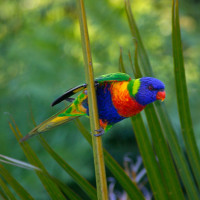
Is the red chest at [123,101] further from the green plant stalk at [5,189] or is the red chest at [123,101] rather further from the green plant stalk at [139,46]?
the green plant stalk at [5,189]

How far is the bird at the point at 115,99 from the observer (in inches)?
23.7

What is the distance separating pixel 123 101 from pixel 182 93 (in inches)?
6.4

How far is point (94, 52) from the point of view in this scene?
2082mm

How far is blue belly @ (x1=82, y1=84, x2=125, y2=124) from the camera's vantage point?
67 cm

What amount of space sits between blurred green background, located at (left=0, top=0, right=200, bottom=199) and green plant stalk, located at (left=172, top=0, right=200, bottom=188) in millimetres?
1278

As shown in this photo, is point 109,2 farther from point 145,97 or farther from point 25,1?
point 145,97

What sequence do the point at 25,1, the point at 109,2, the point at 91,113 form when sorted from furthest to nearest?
the point at 25,1 < the point at 109,2 < the point at 91,113

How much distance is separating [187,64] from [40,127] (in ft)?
6.16

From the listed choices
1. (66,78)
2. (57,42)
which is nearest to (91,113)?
(66,78)

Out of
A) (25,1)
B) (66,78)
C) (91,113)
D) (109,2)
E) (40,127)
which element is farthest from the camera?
(25,1)

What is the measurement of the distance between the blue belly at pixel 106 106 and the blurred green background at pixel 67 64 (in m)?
→ 1.09

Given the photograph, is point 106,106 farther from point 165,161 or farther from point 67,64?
point 67,64

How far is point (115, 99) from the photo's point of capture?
0.67m

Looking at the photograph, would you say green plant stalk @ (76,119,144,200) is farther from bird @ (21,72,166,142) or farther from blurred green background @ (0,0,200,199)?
blurred green background @ (0,0,200,199)
